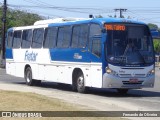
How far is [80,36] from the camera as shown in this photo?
71.7ft

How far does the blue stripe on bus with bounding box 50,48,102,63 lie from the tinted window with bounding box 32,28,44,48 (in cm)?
157

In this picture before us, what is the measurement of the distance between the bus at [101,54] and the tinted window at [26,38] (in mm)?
2408

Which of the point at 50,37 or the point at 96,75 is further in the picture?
the point at 50,37

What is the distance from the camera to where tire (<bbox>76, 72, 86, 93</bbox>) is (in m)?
21.5

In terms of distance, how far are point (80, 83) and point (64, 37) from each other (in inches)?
102

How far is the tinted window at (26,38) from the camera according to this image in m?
26.9

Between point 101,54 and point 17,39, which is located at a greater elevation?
point 17,39

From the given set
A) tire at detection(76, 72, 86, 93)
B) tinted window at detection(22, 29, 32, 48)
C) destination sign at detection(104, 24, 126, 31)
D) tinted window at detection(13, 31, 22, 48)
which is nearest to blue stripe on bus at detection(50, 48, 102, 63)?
tire at detection(76, 72, 86, 93)

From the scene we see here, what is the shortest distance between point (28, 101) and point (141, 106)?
3.60m

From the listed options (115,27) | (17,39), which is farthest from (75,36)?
(17,39)

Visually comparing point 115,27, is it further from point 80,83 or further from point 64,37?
point 64,37

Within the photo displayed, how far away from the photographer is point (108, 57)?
2008 centimetres

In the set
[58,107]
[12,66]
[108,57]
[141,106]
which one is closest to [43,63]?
[12,66]

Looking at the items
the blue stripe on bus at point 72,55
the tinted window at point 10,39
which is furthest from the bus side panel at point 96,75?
the tinted window at point 10,39
